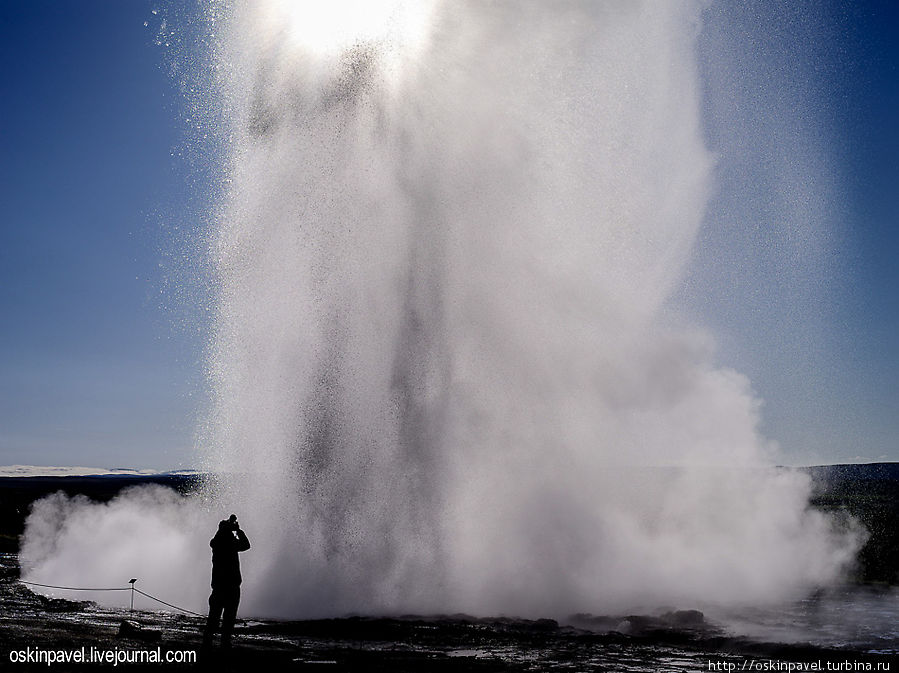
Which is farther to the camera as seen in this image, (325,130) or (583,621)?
(325,130)

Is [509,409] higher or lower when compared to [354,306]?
lower

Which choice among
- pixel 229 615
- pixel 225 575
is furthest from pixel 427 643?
pixel 225 575

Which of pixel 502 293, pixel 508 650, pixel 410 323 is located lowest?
pixel 508 650

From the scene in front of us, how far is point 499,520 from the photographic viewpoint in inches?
968

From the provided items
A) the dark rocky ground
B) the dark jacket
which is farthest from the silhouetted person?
the dark rocky ground

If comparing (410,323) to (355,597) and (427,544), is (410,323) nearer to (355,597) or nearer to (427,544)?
(427,544)

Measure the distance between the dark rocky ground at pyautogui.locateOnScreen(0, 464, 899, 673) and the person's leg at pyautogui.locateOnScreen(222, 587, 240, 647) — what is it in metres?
0.23

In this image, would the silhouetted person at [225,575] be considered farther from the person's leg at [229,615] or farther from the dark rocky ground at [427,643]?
the dark rocky ground at [427,643]

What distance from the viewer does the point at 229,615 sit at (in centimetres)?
1264

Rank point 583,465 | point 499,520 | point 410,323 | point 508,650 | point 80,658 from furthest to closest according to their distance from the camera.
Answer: point 583,465
point 410,323
point 499,520
point 508,650
point 80,658

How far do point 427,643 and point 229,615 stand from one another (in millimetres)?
4828

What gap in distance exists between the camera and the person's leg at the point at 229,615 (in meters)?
12.5

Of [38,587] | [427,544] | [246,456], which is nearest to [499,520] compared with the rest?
[427,544]

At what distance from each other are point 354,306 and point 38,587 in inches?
527
